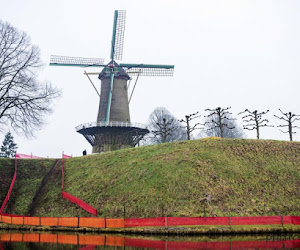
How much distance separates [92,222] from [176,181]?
7931 millimetres

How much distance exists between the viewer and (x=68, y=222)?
27.7m

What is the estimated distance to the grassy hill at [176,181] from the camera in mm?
28562

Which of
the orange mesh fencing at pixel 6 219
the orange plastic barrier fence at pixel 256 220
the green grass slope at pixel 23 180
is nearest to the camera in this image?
the orange plastic barrier fence at pixel 256 220

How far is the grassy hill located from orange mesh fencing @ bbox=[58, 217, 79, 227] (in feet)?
8.17

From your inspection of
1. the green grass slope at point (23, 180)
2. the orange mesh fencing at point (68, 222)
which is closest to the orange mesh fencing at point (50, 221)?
the orange mesh fencing at point (68, 222)

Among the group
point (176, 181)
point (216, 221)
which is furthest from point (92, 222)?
point (216, 221)

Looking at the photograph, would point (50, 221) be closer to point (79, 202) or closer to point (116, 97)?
point (79, 202)

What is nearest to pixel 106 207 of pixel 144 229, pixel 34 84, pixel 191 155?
pixel 144 229

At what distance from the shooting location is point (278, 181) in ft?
105

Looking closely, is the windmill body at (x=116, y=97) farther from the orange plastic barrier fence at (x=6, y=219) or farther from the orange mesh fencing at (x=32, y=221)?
the orange mesh fencing at (x=32, y=221)

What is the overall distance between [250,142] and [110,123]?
885 inches

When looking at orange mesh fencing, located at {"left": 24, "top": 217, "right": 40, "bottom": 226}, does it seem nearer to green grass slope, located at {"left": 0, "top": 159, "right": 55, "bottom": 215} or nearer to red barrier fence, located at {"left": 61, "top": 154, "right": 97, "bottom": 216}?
green grass slope, located at {"left": 0, "top": 159, "right": 55, "bottom": 215}

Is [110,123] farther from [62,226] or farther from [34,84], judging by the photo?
[62,226]

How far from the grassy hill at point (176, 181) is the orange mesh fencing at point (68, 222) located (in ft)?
8.17
